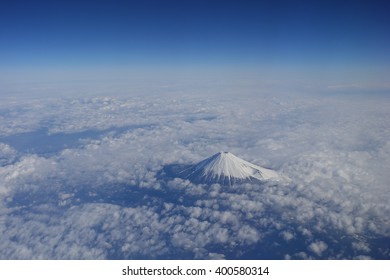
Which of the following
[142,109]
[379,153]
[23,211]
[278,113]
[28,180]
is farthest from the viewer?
[142,109]

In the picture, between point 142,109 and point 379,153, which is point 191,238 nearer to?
point 379,153

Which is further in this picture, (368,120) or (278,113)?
(278,113)

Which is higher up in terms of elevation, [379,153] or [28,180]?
[379,153]

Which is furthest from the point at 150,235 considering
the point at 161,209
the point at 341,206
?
the point at 341,206

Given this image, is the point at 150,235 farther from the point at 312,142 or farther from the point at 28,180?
the point at 312,142

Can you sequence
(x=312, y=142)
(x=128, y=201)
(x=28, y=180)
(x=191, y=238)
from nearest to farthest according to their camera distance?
(x=191, y=238) < (x=128, y=201) < (x=28, y=180) < (x=312, y=142)

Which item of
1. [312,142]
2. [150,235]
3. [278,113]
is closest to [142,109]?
[278,113]
